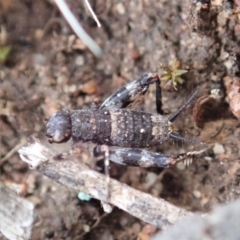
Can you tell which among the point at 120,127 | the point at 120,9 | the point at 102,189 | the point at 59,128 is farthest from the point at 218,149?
the point at 120,9

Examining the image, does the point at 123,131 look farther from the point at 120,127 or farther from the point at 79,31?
the point at 79,31

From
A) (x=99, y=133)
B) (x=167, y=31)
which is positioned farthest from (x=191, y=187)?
(x=167, y=31)

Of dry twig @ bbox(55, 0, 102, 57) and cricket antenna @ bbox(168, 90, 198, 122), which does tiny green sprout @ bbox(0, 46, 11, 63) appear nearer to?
dry twig @ bbox(55, 0, 102, 57)

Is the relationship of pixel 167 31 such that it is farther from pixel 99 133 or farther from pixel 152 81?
pixel 99 133

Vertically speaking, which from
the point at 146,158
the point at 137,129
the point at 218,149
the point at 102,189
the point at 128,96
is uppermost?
the point at 128,96

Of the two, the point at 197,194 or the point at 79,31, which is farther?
the point at 79,31

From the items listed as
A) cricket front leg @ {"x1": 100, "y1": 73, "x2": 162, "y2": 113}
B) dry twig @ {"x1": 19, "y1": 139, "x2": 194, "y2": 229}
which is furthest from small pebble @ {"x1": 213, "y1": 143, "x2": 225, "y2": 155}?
dry twig @ {"x1": 19, "y1": 139, "x2": 194, "y2": 229}
